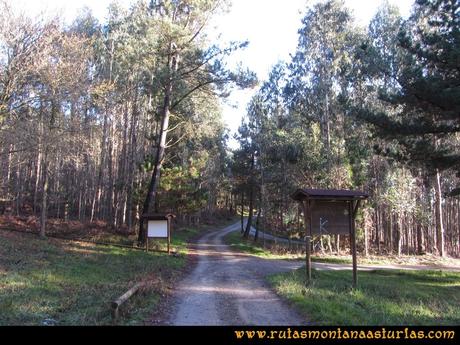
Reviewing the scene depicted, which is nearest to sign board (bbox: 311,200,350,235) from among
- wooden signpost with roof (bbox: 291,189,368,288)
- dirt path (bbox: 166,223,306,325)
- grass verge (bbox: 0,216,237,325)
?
wooden signpost with roof (bbox: 291,189,368,288)

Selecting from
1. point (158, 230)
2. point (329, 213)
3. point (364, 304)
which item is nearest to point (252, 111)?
point (158, 230)

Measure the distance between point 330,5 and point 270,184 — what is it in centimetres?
1667

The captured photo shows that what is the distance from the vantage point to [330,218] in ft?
46.4

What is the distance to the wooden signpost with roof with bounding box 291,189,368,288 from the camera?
13.8 m

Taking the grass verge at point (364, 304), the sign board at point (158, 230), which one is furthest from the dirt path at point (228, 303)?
the sign board at point (158, 230)

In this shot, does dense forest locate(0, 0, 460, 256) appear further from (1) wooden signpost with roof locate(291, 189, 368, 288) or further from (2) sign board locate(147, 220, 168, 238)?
(1) wooden signpost with roof locate(291, 189, 368, 288)

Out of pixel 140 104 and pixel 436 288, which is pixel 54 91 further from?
pixel 140 104

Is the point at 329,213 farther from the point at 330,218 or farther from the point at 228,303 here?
the point at 228,303

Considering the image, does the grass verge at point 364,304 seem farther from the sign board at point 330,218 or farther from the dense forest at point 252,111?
the dense forest at point 252,111

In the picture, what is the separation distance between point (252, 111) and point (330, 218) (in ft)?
108

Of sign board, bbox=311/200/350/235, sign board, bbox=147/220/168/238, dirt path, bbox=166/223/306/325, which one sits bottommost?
dirt path, bbox=166/223/306/325

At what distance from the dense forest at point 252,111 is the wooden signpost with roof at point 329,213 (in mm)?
5920

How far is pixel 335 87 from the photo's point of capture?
37844 mm
